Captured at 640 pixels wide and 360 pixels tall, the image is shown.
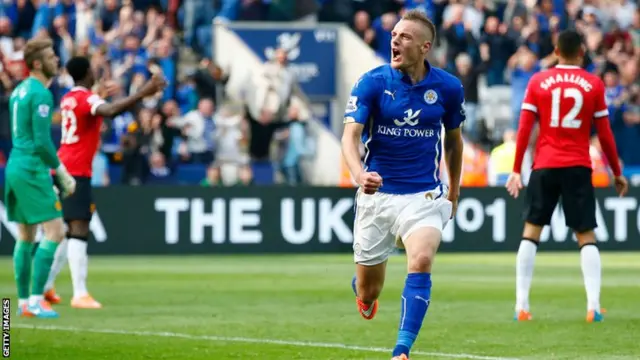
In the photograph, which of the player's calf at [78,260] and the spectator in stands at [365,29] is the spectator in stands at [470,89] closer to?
the spectator in stands at [365,29]

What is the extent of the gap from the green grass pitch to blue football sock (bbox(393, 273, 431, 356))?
1033 millimetres

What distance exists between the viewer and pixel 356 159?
7.95 m

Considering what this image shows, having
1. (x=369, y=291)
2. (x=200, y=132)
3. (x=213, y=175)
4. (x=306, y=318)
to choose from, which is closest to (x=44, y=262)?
(x=306, y=318)

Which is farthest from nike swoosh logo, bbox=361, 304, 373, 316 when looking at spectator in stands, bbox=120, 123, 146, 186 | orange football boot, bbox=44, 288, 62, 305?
spectator in stands, bbox=120, 123, 146, 186

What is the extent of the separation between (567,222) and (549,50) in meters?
15.0

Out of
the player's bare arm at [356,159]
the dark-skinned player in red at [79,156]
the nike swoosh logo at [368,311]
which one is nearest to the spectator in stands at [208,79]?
the dark-skinned player in red at [79,156]

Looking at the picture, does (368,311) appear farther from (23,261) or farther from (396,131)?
(23,261)

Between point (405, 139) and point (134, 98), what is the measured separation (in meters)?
3.64

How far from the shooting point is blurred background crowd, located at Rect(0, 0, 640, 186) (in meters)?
22.5

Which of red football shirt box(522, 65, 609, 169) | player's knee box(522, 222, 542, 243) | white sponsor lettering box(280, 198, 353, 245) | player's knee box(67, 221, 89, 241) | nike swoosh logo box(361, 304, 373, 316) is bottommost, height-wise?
white sponsor lettering box(280, 198, 353, 245)

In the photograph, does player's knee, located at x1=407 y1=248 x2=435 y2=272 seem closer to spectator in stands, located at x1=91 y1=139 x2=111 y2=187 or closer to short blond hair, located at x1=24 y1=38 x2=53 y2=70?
short blond hair, located at x1=24 y1=38 x2=53 y2=70

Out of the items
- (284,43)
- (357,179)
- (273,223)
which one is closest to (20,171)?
(357,179)

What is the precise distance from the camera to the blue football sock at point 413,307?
7.88 metres

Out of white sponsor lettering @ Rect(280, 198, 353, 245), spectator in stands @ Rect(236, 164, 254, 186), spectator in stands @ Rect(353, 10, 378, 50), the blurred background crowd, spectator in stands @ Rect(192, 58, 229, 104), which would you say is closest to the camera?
white sponsor lettering @ Rect(280, 198, 353, 245)
